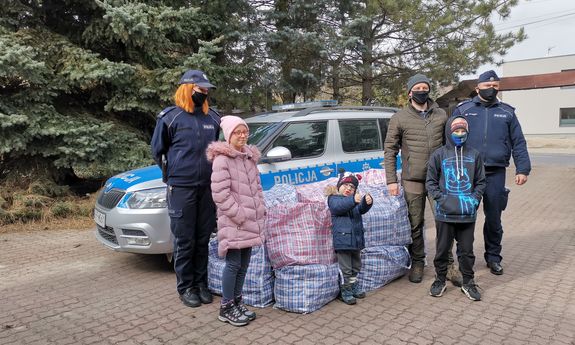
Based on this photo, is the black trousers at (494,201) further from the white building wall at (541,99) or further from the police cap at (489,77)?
the white building wall at (541,99)

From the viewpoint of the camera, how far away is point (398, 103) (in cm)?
1366

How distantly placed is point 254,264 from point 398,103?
10659mm

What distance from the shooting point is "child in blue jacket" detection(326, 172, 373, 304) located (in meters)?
3.92

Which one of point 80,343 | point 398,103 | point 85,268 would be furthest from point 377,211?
point 398,103

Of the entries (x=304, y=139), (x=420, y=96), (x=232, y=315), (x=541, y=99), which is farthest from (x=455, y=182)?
(x=541, y=99)

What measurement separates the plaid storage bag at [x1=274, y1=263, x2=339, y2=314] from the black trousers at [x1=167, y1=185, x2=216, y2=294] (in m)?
0.73

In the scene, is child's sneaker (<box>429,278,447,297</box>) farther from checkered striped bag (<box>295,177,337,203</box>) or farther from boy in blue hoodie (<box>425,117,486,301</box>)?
checkered striped bag (<box>295,177,337,203</box>)

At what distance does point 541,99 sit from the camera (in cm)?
4669

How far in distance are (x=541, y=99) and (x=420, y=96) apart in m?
49.4

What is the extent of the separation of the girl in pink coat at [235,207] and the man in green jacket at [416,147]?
5.14ft

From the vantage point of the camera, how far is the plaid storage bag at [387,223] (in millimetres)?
4457

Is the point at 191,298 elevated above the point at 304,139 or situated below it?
below

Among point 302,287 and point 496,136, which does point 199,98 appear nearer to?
point 302,287

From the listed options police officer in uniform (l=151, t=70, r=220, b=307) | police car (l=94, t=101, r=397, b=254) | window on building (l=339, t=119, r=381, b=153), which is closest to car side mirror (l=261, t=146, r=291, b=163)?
police car (l=94, t=101, r=397, b=254)
